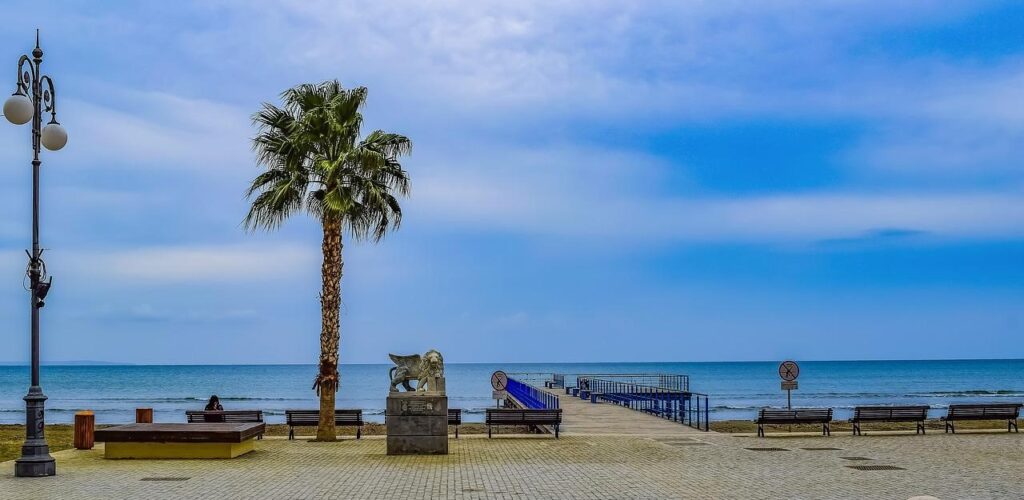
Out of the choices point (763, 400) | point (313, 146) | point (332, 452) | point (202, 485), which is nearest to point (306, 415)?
point (332, 452)

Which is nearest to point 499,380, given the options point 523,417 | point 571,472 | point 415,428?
point 523,417

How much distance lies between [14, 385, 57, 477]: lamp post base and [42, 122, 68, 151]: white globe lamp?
4121 mm

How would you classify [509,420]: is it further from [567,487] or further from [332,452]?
[567,487]

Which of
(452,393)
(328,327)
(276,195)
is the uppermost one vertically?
(276,195)

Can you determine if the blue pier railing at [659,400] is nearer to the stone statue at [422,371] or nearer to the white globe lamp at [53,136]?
the stone statue at [422,371]

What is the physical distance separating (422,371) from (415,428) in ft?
4.40

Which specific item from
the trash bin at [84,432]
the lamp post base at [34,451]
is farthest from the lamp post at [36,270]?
the trash bin at [84,432]

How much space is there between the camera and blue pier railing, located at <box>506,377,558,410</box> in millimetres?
35219

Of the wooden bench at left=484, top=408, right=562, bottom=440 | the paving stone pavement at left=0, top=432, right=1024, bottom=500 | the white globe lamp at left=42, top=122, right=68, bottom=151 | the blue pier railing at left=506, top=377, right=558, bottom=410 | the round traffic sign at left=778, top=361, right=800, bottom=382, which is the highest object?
the white globe lamp at left=42, top=122, right=68, bottom=151

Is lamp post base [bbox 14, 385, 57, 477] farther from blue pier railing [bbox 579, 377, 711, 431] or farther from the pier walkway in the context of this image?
blue pier railing [bbox 579, 377, 711, 431]

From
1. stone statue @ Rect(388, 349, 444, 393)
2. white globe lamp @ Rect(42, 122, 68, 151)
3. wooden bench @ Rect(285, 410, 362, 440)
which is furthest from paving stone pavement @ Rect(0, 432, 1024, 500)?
white globe lamp @ Rect(42, 122, 68, 151)

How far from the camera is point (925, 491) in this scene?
1496 centimetres

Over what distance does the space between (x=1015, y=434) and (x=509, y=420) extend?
41.0ft

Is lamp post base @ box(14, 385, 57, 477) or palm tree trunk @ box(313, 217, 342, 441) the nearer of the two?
lamp post base @ box(14, 385, 57, 477)
